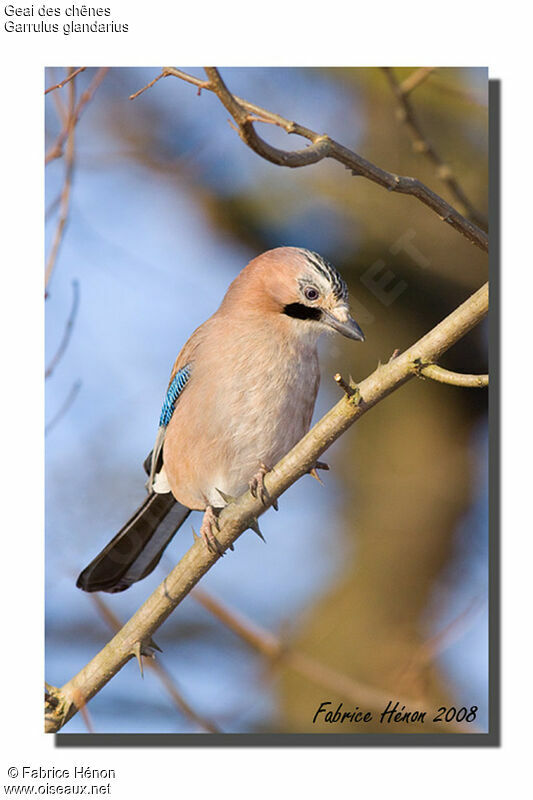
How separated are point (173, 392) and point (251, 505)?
0.78 metres

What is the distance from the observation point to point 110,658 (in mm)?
3314

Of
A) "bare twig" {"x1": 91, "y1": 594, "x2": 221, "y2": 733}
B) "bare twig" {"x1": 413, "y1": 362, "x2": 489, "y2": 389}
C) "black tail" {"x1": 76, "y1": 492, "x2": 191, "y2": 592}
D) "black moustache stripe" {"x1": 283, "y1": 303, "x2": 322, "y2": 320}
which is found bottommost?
"bare twig" {"x1": 91, "y1": 594, "x2": 221, "y2": 733}

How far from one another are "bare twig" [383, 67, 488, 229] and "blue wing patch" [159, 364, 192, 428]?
50.5 inches

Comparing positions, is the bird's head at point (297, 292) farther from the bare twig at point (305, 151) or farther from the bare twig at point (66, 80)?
the bare twig at point (66, 80)

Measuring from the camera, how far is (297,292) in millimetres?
3521

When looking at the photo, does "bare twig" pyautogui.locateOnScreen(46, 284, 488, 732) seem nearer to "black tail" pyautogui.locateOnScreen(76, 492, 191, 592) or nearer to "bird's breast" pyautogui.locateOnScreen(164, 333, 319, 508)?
"bird's breast" pyautogui.locateOnScreen(164, 333, 319, 508)

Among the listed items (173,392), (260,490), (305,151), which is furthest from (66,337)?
(305,151)

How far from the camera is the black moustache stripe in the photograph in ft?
11.4

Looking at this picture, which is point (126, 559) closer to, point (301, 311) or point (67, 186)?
point (301, 311)

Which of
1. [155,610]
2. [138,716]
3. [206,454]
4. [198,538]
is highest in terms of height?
[206,454]

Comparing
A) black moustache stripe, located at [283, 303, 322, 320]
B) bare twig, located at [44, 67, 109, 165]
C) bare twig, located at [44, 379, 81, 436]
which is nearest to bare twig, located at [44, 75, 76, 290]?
bare twig, located at [44, 67, 109, 165]
